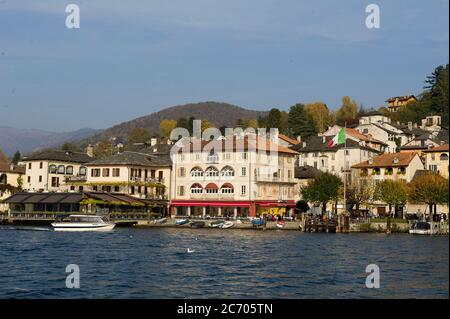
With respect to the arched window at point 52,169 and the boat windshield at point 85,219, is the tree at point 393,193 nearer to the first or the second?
the boat windshield at point 85,219

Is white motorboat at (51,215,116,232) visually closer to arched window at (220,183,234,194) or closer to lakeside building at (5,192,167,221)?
lakeside building at (5,192,167,221)

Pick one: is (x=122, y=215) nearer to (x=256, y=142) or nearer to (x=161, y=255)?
(x=256, y=142)

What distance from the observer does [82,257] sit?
44.1 meters

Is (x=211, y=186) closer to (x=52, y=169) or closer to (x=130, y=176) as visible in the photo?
(x=130, y=176)

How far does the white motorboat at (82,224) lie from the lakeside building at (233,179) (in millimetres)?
23657

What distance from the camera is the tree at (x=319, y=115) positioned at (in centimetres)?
16825

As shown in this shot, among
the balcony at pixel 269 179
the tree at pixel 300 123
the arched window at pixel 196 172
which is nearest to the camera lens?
the balcony at pixel 269 179

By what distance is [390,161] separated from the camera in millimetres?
101312

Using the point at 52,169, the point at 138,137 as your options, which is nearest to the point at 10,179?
the point at 52,169

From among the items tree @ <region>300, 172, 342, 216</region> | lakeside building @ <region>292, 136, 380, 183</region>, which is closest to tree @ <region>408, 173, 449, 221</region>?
tree @ <region>300, 172, 342, 216</region>

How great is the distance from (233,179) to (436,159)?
3130cm

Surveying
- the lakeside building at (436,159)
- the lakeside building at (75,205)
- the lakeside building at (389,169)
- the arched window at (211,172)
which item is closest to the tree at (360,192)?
the lakeside building at (389,169)

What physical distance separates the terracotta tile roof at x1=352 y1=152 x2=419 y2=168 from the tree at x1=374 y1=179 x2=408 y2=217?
20.7 ft

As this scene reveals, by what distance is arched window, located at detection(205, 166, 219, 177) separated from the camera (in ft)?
334
